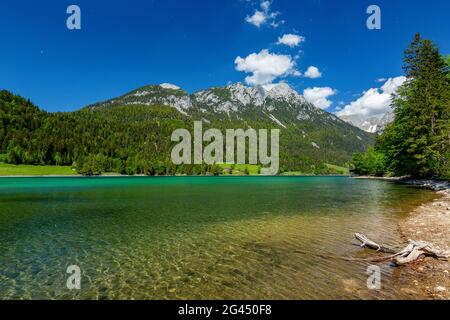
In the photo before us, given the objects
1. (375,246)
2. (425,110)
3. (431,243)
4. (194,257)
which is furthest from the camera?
(425,110)

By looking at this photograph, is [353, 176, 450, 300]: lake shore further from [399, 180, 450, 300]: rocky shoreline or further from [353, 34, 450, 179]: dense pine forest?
[353, 34, 450, 179]: dense pine forest

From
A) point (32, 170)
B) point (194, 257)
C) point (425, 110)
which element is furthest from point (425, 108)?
point (32, 170)

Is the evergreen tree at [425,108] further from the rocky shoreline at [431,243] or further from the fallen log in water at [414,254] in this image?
the fallen log in water at [414,254]

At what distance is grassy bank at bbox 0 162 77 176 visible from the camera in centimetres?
16275

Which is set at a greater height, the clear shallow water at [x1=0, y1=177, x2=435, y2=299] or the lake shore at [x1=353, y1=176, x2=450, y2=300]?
the lake shore at [x1=353, y1=176, x2=450, y2=300]

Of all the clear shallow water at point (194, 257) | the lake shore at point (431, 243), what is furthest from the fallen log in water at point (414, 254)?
the clear shallow water at point (194, 257)

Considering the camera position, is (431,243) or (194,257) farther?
(431,243)

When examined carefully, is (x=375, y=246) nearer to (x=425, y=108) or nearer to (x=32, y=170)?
(x=425, y=108)

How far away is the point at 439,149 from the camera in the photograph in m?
63.4

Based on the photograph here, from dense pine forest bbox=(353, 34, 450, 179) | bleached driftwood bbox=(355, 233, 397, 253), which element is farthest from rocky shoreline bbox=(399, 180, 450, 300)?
dense pine forest bbox=(353, 34, 450, 179)

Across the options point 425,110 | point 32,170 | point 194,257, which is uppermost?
point 425,110

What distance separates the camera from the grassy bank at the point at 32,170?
534ft

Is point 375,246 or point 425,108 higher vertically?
point 425,108

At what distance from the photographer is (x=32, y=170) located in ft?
575
